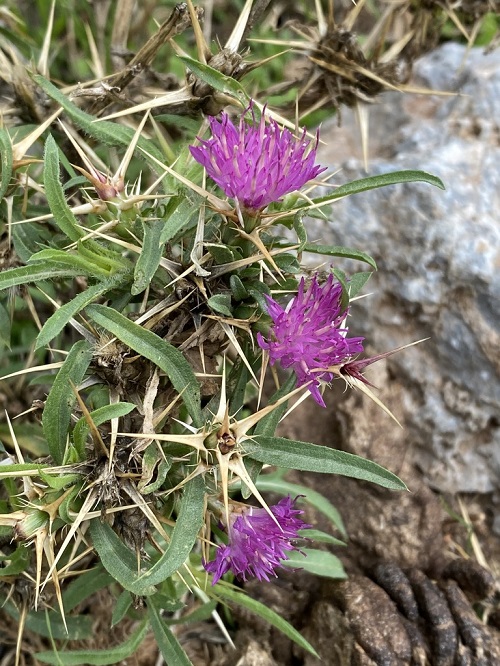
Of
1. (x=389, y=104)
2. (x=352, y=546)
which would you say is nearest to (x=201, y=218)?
(x=352, y=546)

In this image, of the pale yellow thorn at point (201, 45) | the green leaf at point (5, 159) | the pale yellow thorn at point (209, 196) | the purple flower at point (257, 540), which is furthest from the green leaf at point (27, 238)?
the purple flower at point (257, 540)

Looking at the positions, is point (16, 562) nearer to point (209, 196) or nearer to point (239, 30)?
point (209, 196)

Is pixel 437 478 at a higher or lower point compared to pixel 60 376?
lower

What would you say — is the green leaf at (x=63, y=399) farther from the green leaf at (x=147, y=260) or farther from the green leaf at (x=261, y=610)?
the green leaf at (x=261, y=610)

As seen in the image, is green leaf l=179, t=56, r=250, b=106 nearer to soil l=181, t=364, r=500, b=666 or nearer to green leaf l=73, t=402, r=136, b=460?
green leaf l=73, t=402, r=136, b=460

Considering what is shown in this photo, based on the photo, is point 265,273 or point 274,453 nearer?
point 274,453

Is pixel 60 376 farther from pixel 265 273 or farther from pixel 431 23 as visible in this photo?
pixel 431 23

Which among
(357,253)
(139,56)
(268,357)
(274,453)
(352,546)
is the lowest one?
(352,546)

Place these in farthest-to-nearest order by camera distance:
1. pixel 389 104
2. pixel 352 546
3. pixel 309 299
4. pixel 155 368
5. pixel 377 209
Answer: pixel 389 104 < pixel 377 209 < pixel 352 546 < pixel 155 368 < pixel 309 299
